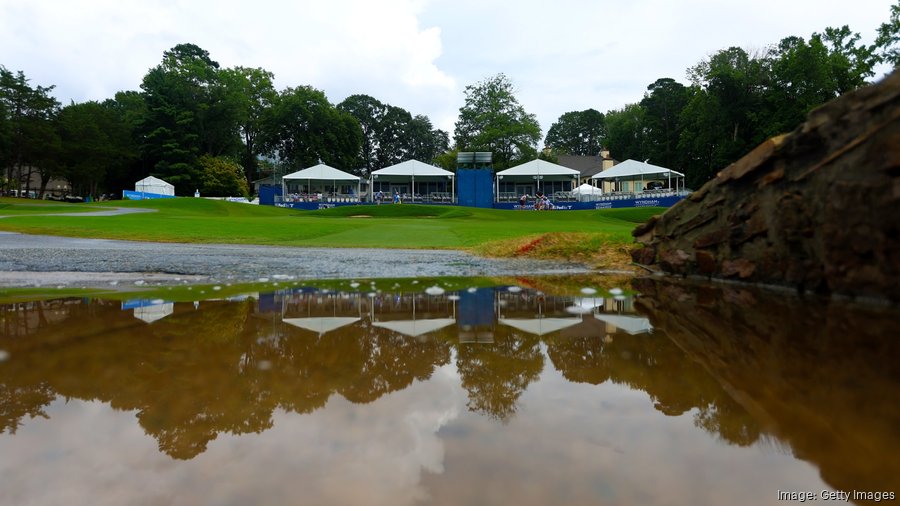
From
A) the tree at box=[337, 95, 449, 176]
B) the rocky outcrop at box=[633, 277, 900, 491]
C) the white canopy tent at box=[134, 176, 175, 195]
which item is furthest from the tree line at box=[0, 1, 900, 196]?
the rocky outcrop at box=[633, 277, 900, 491]

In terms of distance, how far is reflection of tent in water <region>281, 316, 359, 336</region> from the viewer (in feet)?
11.8

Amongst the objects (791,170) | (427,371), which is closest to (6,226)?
(427,371)

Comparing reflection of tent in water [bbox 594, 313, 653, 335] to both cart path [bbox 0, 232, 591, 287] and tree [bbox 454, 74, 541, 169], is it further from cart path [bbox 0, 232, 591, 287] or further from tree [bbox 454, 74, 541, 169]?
tree [bbox 454, 74, 541, 169]

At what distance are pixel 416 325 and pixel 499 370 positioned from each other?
1288 mm

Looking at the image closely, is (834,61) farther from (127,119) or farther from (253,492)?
(127,119)

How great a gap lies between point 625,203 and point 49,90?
6184 cm

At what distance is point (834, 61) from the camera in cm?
4838

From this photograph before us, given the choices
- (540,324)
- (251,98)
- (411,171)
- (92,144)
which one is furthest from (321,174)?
(540,324)

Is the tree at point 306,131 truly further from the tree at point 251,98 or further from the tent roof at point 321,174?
the tent roof at point 321,174

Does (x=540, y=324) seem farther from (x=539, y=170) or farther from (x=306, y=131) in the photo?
(x=306, y=131)

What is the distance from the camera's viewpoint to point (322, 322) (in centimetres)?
385

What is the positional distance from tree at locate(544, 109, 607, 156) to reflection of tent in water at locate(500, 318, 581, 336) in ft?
397

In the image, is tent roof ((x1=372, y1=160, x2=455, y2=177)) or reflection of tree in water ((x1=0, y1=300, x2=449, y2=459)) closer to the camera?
reflection of tree in water ((x1=0, y1=300, x2=449, y2=459))

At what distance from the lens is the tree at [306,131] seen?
70688 millimetres
